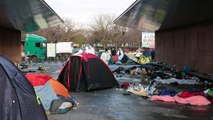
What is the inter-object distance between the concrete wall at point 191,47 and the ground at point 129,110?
8.46 meters

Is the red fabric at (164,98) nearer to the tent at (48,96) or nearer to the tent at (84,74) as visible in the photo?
the tent at (48,96)

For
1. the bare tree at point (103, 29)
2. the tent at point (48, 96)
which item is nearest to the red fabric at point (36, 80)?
the tent at point (48, 96)

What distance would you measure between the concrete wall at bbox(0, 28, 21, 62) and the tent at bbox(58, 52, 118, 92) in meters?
15.2

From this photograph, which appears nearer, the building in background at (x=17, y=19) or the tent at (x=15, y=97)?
the tent at (x=15, y=97)

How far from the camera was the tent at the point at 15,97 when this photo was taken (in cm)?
663

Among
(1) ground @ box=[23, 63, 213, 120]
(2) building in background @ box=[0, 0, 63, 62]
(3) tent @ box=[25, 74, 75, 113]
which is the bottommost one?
(1) ground @ box=[23, 63, 213, 120]

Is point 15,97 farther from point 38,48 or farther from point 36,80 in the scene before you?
point 38,48

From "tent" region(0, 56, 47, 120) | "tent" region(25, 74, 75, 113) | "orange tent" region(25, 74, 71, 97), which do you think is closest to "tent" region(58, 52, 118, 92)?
"orange tent" region(25, 74, 71, 97)

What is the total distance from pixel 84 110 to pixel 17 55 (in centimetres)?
2718

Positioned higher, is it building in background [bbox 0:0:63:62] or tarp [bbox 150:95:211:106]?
building in background [bbox 0:0:63:62]

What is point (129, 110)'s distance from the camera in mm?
10727

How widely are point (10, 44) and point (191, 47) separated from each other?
17.5 m

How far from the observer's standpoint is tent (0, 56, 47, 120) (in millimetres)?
6629

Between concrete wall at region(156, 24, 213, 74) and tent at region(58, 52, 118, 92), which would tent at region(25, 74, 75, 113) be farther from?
concrete wall at region(156, 24, 213, 74)
